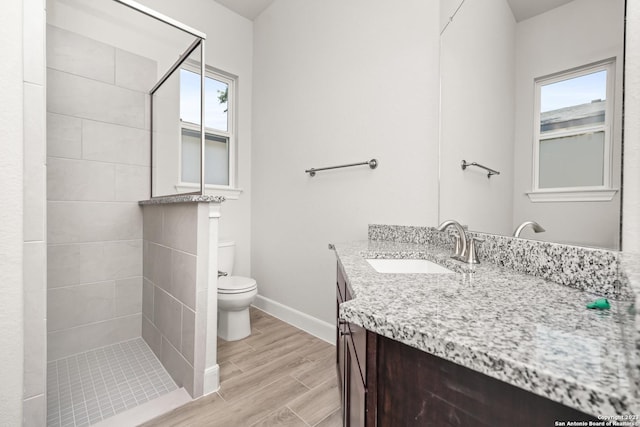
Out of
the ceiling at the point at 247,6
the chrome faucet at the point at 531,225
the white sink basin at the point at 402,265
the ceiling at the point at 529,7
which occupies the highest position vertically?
the ceiling at the point at 247,6

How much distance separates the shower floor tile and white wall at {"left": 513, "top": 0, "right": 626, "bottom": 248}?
6.31 feet

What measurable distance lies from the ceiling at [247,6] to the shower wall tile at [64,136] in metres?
1.74

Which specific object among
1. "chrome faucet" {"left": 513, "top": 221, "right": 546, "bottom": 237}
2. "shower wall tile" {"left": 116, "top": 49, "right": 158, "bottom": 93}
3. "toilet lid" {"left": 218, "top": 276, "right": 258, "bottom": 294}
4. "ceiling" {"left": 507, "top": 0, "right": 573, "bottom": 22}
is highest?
"shower wall tile" {"left": 116, "top": 49, "right": 158, "bottom": 93}

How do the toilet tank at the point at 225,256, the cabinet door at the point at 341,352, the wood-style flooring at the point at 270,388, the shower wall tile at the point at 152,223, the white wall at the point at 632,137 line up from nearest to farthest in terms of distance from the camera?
the white wall at the point at 632,137, the cabinet door at the point at 341,352, the wood-style flooring at the point at 270,388, the shower wall tile at the point at 152,223, the toilet tank at the point at 225,256

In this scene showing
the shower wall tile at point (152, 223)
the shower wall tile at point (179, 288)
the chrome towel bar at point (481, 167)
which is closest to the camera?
the chrome towel bar at point (481, 167)

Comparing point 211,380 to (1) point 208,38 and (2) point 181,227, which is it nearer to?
(2) point 181,227

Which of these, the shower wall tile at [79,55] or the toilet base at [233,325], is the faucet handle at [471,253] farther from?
the shower wall tile at [79,55]

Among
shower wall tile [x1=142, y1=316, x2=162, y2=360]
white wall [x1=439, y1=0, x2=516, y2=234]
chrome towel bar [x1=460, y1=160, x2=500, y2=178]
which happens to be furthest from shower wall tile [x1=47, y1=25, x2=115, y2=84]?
chrome towel bar [x1=460, y1=160, x2=500, y2=178]

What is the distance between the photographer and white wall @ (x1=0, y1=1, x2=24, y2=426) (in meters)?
0.88

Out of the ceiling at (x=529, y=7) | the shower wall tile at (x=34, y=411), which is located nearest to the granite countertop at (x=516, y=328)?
the ceiling at (x=529, y=7)

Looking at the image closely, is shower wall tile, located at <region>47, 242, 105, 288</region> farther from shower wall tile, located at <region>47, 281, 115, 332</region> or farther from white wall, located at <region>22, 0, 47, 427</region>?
white wall, located at <region>22, 0, 47, 427</region>

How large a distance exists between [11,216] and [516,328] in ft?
4.63

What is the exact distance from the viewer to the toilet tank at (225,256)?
2.39m

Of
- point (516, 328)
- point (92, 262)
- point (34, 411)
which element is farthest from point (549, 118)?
point (92, 262)
